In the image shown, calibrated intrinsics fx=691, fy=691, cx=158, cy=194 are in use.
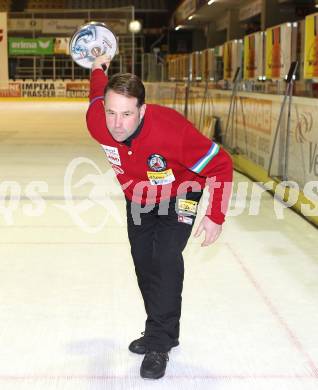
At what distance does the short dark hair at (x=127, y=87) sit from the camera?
292cm

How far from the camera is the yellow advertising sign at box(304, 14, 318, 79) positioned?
27.5 feet

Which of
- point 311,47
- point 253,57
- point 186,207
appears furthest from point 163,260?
point 253,57

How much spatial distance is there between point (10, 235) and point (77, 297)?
195 centimetres

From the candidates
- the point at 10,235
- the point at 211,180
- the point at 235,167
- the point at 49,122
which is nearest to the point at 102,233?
the point at 10,235

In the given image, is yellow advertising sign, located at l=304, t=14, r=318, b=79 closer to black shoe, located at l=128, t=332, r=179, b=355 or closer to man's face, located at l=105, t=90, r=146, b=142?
black shoe, located at l=128, t=332, r=179, b=355

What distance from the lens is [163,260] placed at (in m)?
3.21

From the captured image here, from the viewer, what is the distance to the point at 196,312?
4.20m

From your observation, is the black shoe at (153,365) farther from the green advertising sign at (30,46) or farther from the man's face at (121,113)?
the green advertising sign at (30,46)

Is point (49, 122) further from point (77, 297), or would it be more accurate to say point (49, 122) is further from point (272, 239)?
point (77, 297)

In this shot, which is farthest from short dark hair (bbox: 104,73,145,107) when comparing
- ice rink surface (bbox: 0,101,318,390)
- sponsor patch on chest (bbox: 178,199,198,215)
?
ice rink surface (bbox: 0,101,318,390)

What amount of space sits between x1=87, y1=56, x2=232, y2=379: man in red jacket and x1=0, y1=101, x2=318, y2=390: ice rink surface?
261 millimetres

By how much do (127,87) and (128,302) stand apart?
1.84 metres

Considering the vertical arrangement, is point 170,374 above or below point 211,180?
below

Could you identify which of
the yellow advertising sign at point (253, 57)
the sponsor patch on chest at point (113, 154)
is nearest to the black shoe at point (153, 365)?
the sponsor patch on chest at point (113, 154)
